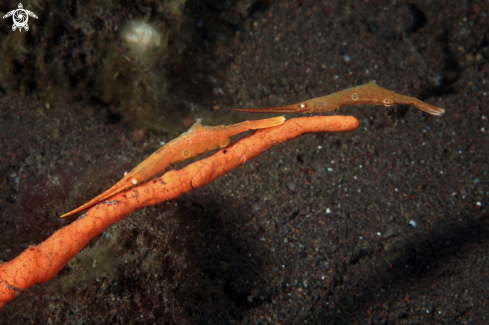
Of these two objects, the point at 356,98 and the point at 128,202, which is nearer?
the point at 128,202

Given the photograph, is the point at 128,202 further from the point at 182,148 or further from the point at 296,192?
the point at 296,192

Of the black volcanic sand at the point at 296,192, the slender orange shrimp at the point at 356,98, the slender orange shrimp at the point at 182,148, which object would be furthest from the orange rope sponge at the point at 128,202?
the black volcanic sand at the point at 296,192

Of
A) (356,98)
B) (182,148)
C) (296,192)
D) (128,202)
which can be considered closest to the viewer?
(128,202)

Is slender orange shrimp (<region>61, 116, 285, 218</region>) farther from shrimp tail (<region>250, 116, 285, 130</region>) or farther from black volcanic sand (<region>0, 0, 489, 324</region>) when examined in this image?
black volcanic sand (<region>0, 0, 489, 324</region>)

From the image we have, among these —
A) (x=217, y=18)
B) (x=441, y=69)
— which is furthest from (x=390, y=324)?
(x=217, y=18)

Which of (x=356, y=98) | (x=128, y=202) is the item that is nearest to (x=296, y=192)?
(x=356, y=98)

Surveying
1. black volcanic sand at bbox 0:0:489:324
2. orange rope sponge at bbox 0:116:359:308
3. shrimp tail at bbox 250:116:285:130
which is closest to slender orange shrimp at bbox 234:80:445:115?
orange rope sponge at bbox 0:116:359:308

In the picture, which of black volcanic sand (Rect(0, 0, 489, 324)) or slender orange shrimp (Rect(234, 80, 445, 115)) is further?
black volcanic sand (Rect(0, 0, 489, 324))

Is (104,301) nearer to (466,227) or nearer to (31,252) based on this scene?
(31,252)
